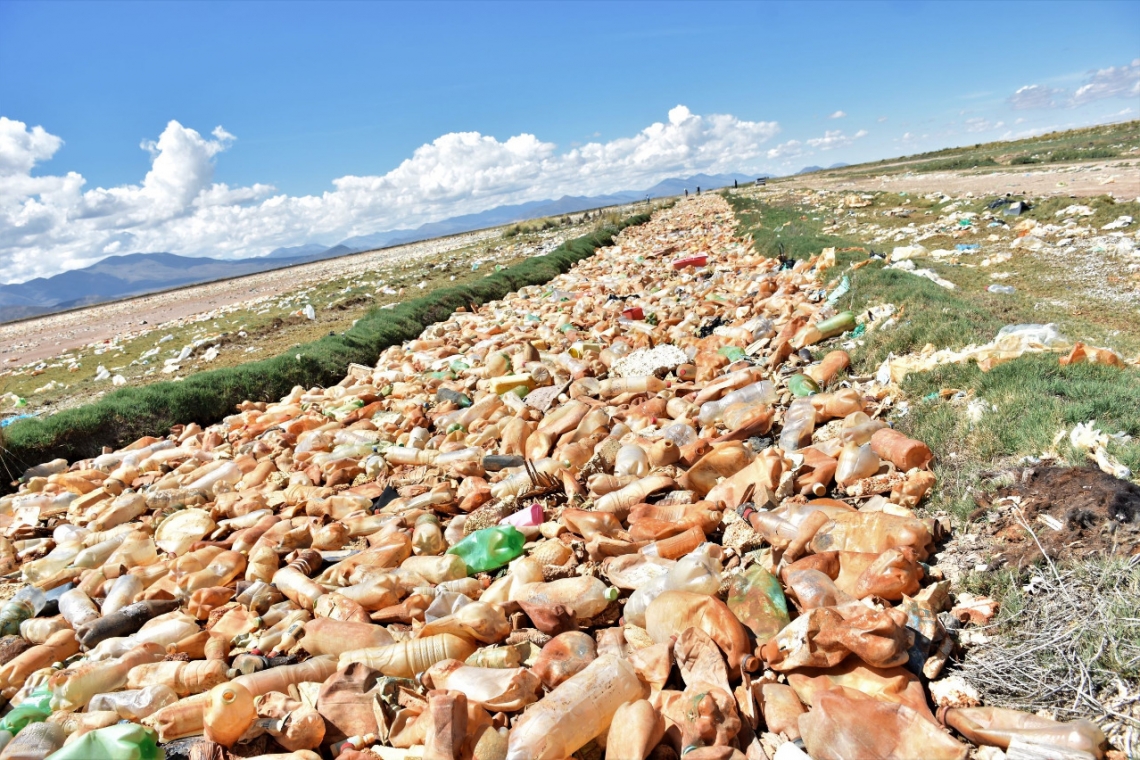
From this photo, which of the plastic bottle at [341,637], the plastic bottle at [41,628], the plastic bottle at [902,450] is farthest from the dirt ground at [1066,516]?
the plastic bottle at [41,628]

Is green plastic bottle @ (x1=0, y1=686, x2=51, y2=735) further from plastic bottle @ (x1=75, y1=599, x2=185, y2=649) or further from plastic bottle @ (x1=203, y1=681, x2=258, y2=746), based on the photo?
plastic bottle @ (x1=203, y1=681, x2=258, y2=746)

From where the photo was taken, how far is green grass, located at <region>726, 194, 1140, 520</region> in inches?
129

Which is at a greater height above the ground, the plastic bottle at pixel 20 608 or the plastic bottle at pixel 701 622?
the plastic bottle at pixel 701 622

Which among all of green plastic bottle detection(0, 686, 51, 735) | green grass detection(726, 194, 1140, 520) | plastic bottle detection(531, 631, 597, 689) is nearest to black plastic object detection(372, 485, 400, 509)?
green plastic bottle detection(0, 686, 51, 735)

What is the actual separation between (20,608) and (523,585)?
321 centimetres

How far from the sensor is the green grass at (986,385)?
327 centimetres

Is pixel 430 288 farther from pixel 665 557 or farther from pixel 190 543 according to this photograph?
pixel 665 557

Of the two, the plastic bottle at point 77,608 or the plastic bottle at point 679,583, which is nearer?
the plastic bottle at point 679,583

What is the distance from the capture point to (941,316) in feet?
18.4

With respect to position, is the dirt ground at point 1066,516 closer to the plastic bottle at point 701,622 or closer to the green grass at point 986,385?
the green grass at point 986,385

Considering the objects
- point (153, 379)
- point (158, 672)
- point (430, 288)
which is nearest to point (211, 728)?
point (158, 672)

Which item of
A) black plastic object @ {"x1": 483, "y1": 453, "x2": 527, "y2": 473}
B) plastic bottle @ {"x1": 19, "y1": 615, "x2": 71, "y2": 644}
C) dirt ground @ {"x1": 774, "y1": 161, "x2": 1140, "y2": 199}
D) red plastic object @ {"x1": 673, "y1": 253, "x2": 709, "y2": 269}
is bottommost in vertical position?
plastic bottle @ {"x1": 19, "y1": 615, "x2": 71, "y2": 644}

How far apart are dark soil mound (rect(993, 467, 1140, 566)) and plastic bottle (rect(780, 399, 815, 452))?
1.39m

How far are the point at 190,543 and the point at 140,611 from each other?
93cm
